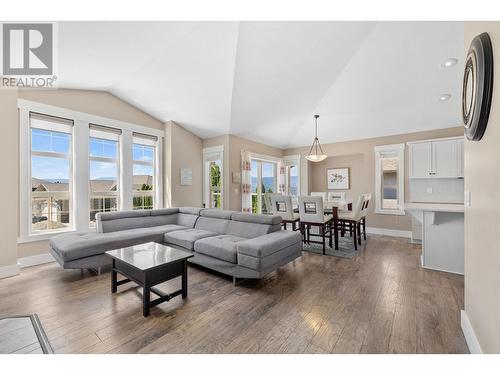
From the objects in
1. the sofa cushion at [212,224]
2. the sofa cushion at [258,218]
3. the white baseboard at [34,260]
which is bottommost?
the white baseboard at [34,260]

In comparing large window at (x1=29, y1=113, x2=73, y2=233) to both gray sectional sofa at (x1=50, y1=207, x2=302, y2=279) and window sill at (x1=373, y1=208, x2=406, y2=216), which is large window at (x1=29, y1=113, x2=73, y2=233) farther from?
window sill at (x1=373, y1=208, x2=406, y2=216)

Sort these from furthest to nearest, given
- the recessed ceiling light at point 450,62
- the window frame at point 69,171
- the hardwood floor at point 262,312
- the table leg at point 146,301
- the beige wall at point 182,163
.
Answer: the beige wall at point 182,163 → the window frame at point 69,171 → the recessed ceiling light at point 450,62 → the table leg at point 146,301 → the hardwood floor at point 262,312

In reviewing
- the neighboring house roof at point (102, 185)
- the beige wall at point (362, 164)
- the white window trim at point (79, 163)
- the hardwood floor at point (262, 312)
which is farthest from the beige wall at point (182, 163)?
the beige wall at point (362, 164)

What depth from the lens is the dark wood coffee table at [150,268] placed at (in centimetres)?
207

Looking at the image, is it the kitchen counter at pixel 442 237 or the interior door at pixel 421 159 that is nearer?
the kitchen counter at pixel 442 237

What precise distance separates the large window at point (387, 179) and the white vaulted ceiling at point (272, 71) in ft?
1.70

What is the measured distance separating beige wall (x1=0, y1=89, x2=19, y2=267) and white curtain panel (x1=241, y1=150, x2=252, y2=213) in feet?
13.0

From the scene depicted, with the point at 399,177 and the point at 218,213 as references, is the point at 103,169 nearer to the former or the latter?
the point at 218,213

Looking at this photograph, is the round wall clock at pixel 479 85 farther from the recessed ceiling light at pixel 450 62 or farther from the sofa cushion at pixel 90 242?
the sofa cushion at pixel 90 242

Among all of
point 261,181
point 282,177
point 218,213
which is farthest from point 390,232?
point 218,213

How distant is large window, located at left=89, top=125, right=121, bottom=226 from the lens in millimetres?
4145

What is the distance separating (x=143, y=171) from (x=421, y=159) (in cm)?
595
